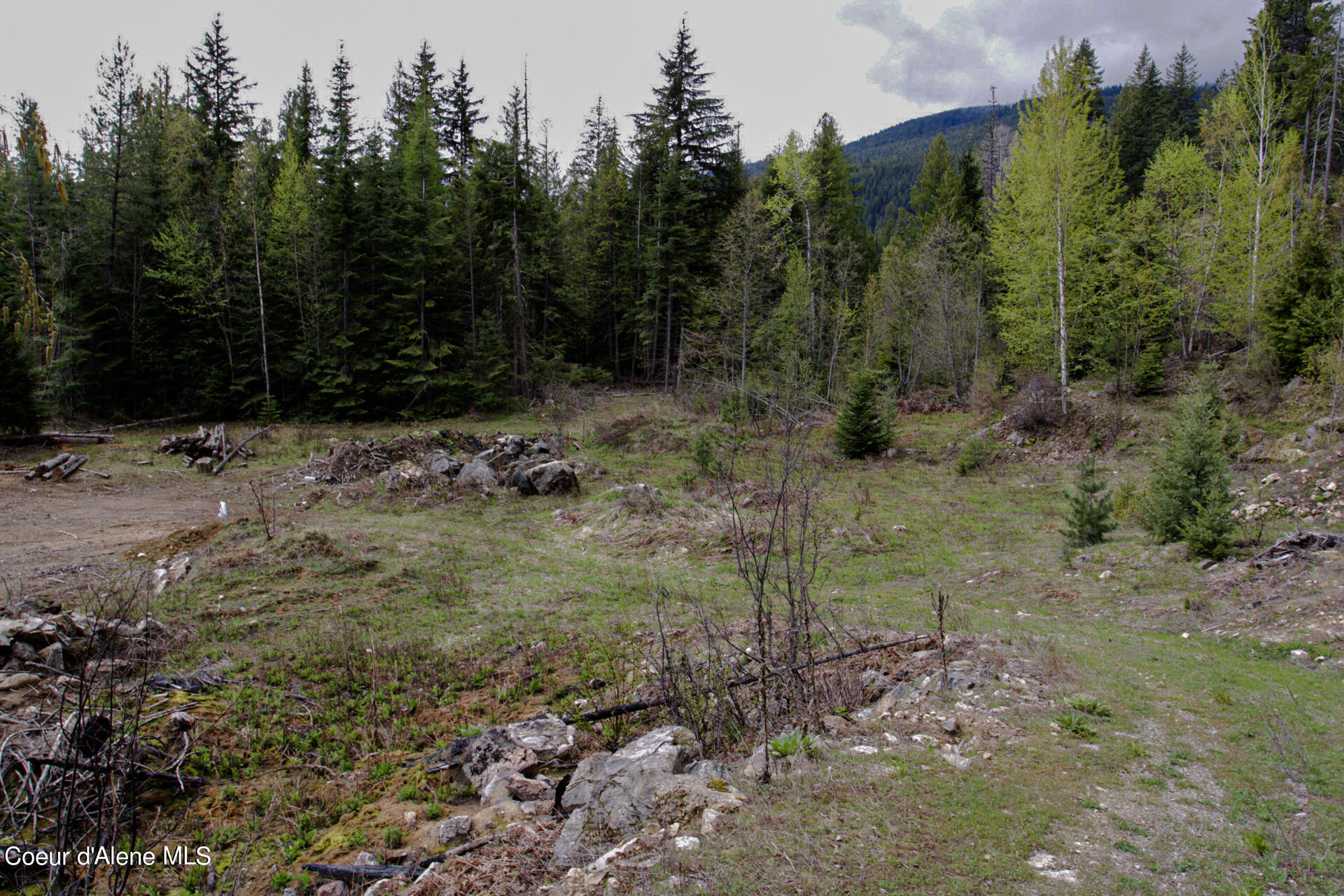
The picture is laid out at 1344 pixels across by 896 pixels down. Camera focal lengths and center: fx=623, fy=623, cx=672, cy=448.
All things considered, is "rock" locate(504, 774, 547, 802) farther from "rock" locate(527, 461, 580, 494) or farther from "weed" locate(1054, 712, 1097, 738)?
"rock" locate(527, 461, 580, 494)

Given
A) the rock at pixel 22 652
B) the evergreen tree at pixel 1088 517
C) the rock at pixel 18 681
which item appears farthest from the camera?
the evergreen tree at pixel 1088 517

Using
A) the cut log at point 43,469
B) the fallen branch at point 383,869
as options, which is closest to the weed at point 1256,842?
the fallen branch at point 383,869

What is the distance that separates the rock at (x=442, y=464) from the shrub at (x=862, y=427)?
12.6 m

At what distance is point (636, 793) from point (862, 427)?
18910 millimetres

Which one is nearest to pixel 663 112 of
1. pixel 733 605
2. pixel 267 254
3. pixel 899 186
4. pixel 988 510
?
pixel 267 254

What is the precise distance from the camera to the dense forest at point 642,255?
21312mm

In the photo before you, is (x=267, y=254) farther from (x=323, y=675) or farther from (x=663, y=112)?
(x=323, y=675)

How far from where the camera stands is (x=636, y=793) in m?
3.95

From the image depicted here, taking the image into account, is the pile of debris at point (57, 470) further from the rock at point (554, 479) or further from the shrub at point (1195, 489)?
the shrub at point (1195, 489)

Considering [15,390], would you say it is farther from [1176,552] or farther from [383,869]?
[1176,552]

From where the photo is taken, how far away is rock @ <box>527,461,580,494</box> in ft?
55.9

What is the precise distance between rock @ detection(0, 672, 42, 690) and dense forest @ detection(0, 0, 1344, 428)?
556 inches

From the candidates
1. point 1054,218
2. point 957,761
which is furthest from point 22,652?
point 1054,218

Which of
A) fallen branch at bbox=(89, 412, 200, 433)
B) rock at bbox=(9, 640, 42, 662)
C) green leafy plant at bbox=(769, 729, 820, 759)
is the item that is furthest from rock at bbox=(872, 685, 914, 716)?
fallen branch at bbox=(89, 412, 200, 433)
